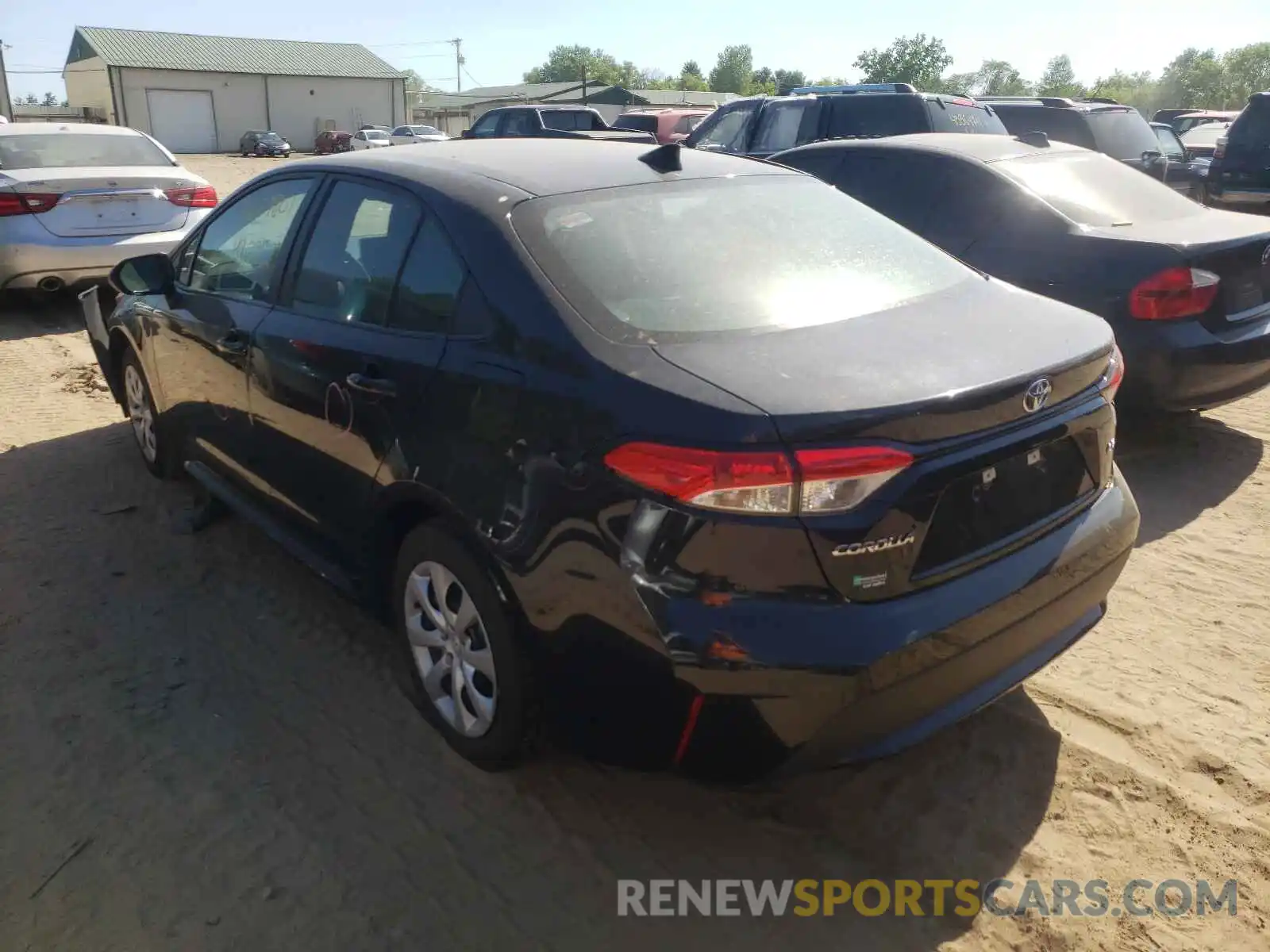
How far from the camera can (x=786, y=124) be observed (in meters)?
10.4

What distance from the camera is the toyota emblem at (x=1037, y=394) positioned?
7.59ft

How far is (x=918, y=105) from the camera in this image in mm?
9828

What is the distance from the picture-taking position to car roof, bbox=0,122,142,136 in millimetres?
8133

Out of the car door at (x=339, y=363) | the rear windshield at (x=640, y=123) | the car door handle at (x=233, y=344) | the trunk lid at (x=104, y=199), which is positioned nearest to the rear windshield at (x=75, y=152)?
the trunk lid at (x=104, y=199)

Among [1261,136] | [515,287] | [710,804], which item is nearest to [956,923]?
[710,804]

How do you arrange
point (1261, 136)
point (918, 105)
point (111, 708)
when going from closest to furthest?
point (111, 708)
point (918, 105)
point (1261, 136)

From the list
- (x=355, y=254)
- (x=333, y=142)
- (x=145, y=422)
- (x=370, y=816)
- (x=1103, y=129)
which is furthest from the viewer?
(x=333, y=142)

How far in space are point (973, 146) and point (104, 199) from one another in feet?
20.9

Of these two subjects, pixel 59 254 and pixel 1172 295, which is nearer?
pixel 1172 295

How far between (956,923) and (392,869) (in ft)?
4.52

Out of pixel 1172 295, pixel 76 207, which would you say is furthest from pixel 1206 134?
pixel 76 207

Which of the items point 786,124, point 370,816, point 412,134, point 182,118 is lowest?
point 182,118

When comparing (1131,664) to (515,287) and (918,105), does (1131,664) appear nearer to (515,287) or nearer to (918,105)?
(515,287)

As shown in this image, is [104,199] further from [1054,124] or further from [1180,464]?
[1054,124]
